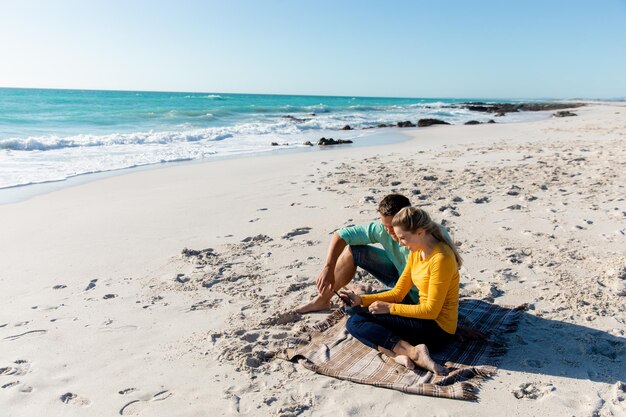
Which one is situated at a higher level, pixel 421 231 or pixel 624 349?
pixel 421 231

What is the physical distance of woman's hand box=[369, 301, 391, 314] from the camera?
2975 mm

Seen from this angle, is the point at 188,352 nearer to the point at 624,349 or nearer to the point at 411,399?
the point at 411,399

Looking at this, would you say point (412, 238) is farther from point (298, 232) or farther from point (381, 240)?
point (298, 232)

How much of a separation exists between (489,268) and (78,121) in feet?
80.5

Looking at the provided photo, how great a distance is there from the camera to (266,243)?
Result: 5234 millimetres

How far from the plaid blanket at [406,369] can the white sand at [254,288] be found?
0.26 ft

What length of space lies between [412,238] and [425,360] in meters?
0.71

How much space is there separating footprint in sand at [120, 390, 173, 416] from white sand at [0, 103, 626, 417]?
0.01 meters

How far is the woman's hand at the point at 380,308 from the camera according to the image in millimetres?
2975

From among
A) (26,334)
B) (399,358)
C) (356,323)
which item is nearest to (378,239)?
(356,323)

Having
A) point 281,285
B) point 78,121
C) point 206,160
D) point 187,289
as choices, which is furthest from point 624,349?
point 78,121

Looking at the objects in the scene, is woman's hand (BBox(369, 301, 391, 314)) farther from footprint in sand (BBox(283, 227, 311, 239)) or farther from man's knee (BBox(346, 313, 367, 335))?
footprint in sand (BBox(283, 227, 311, 239))

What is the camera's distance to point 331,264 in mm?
3578

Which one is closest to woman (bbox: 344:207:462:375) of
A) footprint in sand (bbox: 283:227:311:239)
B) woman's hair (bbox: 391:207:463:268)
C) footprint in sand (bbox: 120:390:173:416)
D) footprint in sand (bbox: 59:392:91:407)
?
woman's hair (bbox: 391:207:463:268)
